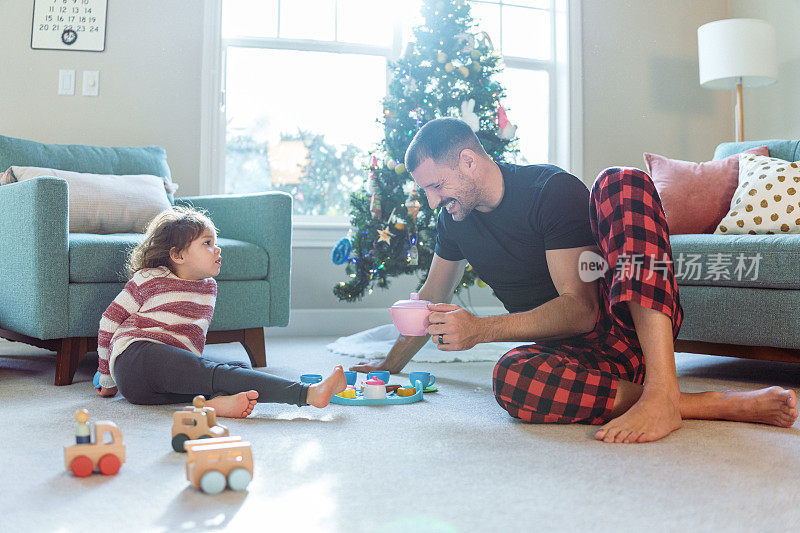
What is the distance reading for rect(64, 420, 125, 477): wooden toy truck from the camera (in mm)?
1105

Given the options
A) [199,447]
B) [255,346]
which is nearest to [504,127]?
[255,346]

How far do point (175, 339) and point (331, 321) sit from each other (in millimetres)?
1797

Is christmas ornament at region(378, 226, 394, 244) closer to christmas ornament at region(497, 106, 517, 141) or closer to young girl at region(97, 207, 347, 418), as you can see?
christmas ornament at region(497, 106, 517, 141)

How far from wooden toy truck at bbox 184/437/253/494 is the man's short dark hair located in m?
0.82

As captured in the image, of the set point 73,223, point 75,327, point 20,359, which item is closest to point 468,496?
point 75,327

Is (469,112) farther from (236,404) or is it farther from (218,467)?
(218,467)

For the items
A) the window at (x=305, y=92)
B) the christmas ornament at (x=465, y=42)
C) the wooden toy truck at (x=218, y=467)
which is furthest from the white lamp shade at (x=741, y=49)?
the wooden toy truck at (x=218, y=467)

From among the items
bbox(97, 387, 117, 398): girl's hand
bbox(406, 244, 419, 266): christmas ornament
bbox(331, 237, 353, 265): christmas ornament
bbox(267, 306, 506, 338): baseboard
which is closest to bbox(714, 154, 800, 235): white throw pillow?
bbox(406, 244, 419, 266): christmas ornament

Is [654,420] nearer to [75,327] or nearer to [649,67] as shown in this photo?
[75,327]

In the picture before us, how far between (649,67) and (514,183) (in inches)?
117

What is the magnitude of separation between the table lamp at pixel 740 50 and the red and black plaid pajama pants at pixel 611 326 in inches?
101

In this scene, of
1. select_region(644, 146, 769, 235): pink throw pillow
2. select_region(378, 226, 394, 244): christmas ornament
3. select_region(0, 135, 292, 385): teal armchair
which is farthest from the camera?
select_region(378, 226, 394, 244): christmas ornament

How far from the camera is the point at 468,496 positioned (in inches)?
39.8

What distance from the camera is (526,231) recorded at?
158 cm
